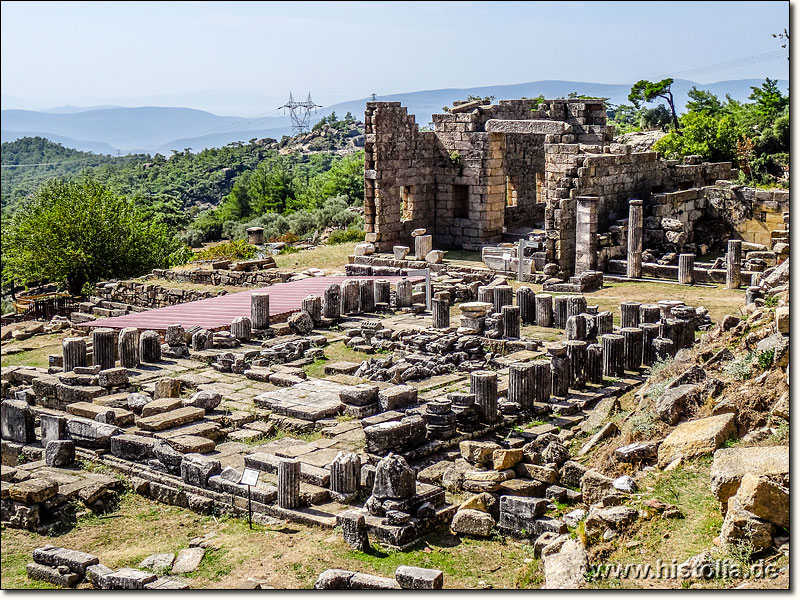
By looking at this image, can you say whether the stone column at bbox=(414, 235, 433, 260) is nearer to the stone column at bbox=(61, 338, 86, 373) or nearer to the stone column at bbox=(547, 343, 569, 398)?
the stone column at bbox=(61, 338, 86, 373)

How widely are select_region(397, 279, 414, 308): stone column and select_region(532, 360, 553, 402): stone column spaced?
806 centimetres

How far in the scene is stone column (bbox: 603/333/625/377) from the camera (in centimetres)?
1916

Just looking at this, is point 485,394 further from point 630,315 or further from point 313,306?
point 313,306

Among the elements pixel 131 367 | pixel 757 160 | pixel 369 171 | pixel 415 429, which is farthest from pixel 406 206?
pixel 415 429

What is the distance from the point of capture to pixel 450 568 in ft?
38.9

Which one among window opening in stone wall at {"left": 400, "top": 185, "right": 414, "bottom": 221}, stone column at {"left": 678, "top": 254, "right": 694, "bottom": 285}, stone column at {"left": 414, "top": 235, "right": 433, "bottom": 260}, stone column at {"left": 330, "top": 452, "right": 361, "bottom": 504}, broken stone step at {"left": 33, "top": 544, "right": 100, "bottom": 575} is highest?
window opening in stone wall at {"left": 400, "top": 185, "right": 414, "bottom": 221}

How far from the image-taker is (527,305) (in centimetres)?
A: 2353

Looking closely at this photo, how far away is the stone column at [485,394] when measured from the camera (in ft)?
53.6

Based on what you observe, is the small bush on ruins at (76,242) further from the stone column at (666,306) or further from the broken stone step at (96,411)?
the stone column at (666,306)

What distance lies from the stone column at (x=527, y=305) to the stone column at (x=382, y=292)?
3523mm

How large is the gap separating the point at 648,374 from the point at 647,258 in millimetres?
10049

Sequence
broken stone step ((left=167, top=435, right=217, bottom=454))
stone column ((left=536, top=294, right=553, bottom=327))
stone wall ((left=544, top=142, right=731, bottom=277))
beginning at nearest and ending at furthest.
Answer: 1. broken stone step ((left=167, top=435, right=217, bottom=454))
2. stone column ((left=536, top=294, right=553, bottom=327))
3. stone wall ((left=544, top=142, right=731, bottom=277))

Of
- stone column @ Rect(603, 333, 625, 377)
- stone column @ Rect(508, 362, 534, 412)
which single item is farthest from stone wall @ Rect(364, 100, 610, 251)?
stone column @ Rect(508, 362, 534, 412)

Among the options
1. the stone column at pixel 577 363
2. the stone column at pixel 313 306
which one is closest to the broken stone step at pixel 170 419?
the stone column at pixel 577 363
